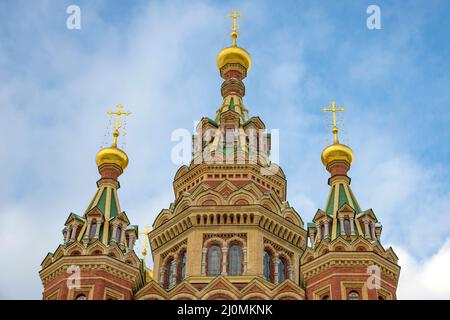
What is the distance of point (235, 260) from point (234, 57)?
13832 millimetres

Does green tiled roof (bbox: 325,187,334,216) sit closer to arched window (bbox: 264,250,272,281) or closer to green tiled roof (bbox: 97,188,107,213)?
arched window (bbox: 264,250,272,281)

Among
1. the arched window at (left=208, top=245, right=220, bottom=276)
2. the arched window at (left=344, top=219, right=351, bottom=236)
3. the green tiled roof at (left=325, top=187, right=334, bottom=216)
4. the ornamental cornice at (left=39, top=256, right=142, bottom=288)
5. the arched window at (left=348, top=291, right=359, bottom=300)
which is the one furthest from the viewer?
the arched window at (left=208, top=245, right=220, bottom=276)

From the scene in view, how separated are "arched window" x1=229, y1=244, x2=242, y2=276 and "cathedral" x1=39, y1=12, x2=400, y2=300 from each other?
42 millimetres

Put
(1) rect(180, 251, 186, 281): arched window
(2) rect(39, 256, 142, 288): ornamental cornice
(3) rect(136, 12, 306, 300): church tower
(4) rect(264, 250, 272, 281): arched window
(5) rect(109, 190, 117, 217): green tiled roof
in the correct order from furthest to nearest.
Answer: (1) rect(180, 251, 186, 281): arched window → (5) rect(109, 190, 117, 217): green tiled roof → (4) rect(264, 250, 272, 281): arched window → (3) rect(136, 12, 306, 300): church tower → (2) rect(39, 256, 142, 288): ornamental cornice

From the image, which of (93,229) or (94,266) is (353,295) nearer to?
(94,266)

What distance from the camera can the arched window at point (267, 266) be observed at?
32.8 m

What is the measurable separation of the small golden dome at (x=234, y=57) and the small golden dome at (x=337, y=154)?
9706 millimetres

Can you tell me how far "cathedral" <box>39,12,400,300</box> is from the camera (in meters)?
29.6

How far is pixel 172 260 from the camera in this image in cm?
3428

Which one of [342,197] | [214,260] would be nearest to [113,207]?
[214,260]

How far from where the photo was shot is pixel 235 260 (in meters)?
32.8

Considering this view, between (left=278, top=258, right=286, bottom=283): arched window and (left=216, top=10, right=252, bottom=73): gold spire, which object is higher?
(left=216, top=10, right=252, bottom=73): gold spire

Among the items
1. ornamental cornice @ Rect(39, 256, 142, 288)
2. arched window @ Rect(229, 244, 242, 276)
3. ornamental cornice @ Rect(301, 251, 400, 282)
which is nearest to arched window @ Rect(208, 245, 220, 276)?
arched window @ Rect(229, 244, 242, 276)

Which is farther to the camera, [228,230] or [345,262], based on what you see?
[228,230]
